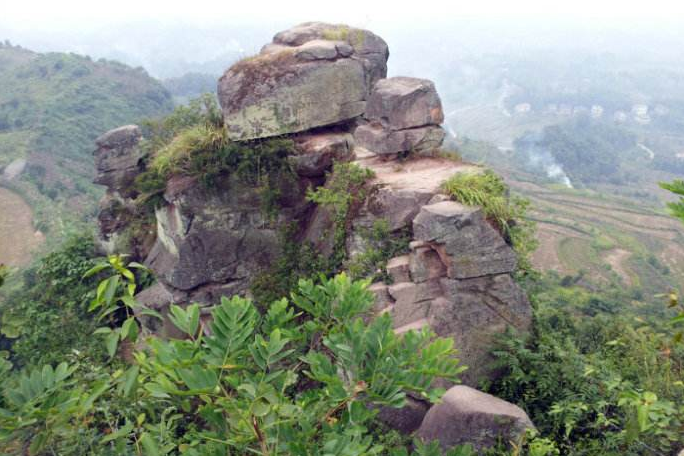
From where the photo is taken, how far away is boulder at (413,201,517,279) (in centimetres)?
641

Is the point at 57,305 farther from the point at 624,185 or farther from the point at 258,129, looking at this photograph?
the point at 624,185

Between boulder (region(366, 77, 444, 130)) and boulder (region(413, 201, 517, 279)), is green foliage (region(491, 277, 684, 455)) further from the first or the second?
boulder (region(366, 77, 444, 130))

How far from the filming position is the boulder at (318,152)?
8719 mm

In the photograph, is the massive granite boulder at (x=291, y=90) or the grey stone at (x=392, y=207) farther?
the massive granite boulder at (x=291, y=90)

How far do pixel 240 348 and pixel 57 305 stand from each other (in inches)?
465

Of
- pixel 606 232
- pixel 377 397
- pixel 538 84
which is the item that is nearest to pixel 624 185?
pixel 606 232

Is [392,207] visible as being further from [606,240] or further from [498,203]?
[606,240]

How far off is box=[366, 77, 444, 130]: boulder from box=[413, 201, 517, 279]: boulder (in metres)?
2.32

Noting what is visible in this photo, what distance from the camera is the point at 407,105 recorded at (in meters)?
8.20

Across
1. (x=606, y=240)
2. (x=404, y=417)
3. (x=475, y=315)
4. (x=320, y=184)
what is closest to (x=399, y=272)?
(x=475, y=315)


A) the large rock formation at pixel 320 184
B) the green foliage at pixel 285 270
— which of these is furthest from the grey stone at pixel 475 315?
the green foliage at pixel 285 270

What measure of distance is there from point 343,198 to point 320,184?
1.40m

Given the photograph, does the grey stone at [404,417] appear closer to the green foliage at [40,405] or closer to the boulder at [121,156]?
the green foliage at [40,405]

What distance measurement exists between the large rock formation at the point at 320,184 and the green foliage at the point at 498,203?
283 millimetres
